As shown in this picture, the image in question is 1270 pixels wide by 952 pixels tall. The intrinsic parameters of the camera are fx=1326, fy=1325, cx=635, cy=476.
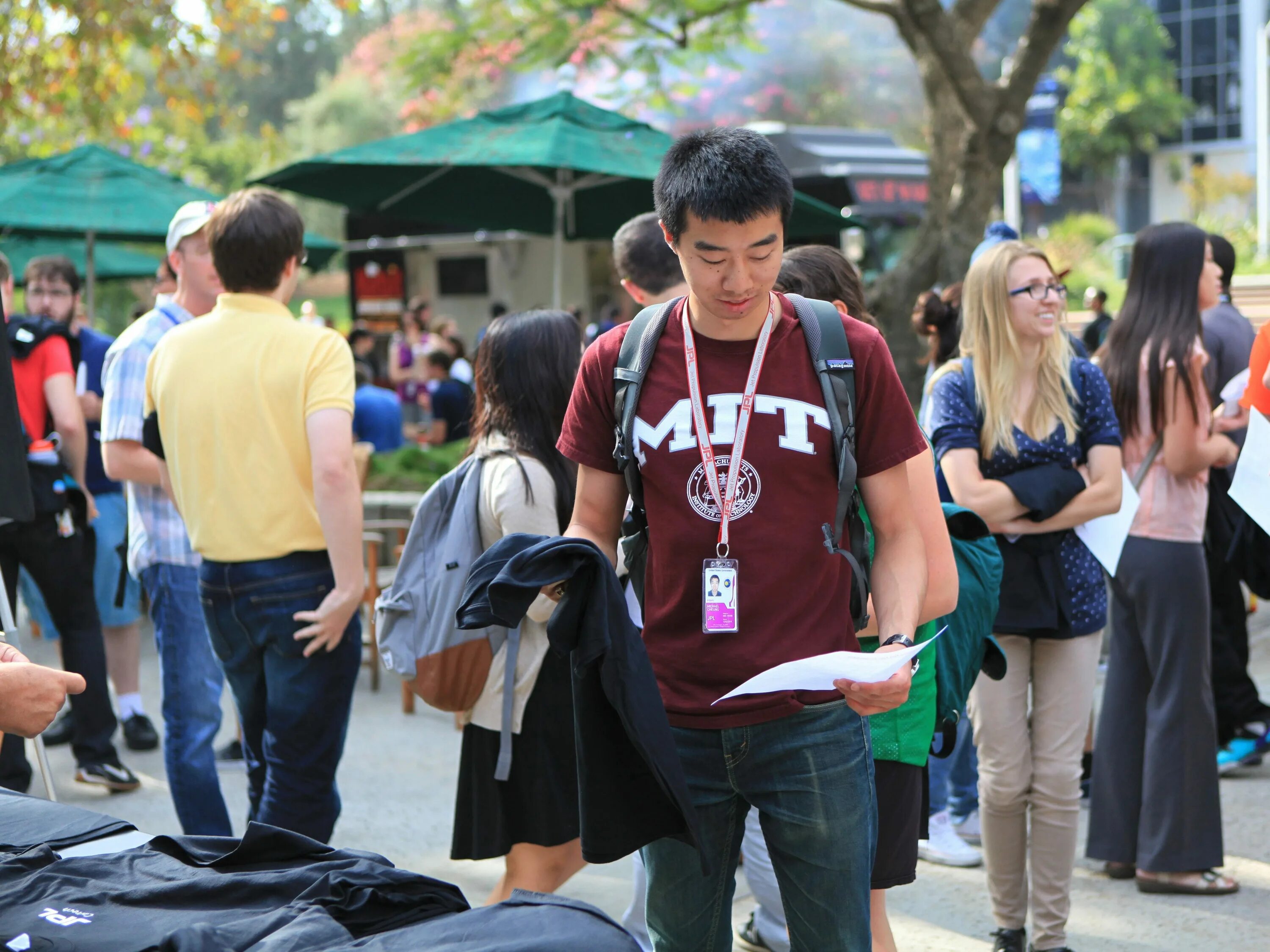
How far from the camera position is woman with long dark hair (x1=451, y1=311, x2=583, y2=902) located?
353cm

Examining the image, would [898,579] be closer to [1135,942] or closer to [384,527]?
[1135,942]

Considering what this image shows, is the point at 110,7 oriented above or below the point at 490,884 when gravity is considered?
above

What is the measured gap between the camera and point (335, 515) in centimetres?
356

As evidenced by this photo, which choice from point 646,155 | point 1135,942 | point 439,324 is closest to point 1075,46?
point 439,324

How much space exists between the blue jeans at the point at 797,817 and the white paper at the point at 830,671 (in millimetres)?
228

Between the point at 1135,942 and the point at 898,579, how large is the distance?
7.38 ft

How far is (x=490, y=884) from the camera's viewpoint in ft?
15.1

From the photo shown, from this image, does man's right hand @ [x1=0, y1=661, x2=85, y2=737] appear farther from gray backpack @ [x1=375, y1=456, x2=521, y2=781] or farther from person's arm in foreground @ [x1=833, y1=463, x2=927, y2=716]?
gray backpack @ [x1=375, y1=456, x2=521, y2=781]

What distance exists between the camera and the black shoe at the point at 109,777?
543cm

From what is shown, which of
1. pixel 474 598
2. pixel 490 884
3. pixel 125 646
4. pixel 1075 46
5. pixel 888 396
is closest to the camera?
pixel 474 598

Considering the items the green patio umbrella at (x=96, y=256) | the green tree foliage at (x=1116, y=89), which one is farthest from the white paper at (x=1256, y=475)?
the green tree foliage at (x=1116, y=89)

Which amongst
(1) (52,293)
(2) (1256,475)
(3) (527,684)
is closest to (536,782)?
(3) (527,684)

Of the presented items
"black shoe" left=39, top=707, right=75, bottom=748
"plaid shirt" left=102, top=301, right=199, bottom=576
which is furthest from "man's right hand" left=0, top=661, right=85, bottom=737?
"black shoe" left=39, top=707, right=75, bottom=748

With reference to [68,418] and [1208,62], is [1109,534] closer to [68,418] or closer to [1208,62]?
[68,418]
